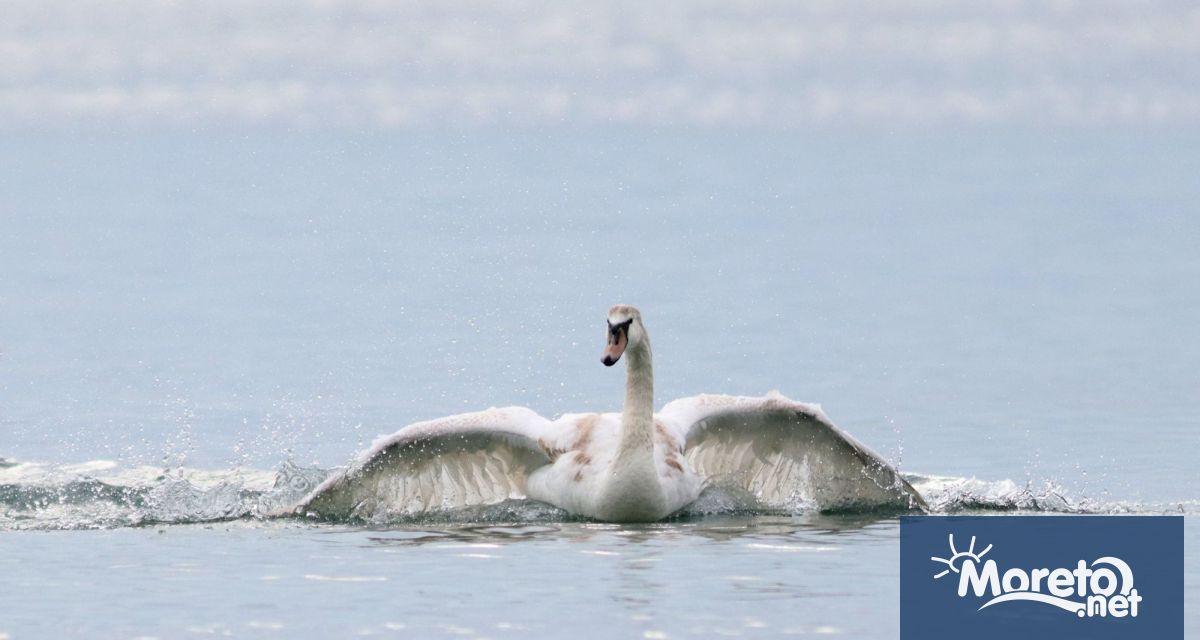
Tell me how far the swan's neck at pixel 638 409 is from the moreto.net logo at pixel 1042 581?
2275mm

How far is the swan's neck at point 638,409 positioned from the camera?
66.0 ft

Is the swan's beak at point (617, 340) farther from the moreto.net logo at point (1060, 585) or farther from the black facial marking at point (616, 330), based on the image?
the moreto.net logo at point (1060, 585)

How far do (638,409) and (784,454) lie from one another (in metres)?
1.88

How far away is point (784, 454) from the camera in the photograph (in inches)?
852

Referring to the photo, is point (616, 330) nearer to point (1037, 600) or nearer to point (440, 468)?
point (440, 468)

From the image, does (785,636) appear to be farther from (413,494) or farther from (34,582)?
(413,494)

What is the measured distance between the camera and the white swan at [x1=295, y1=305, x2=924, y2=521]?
66.4ft

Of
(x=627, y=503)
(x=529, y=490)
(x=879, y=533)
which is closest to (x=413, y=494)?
(x=529, y=490)

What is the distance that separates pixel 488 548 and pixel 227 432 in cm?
1015

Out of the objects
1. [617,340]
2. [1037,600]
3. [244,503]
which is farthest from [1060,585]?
[244,503]

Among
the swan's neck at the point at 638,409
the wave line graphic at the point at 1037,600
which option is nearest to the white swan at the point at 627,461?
the swan's neck at the point at 638,409

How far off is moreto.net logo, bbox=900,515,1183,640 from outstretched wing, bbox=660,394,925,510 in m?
1.63

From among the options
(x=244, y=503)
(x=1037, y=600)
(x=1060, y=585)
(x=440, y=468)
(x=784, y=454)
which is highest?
(x=784, y=454)

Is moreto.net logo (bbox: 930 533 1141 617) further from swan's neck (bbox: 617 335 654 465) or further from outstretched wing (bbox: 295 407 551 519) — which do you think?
outstretched wing (bbox: 295 407 551 519)
